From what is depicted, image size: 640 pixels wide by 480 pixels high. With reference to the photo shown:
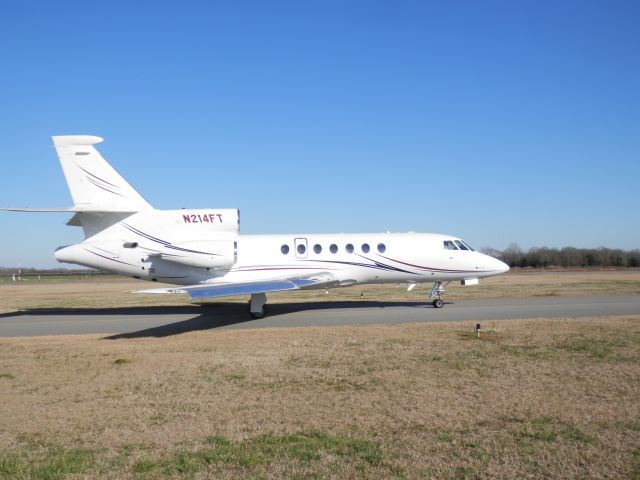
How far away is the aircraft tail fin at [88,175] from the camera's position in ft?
64.1

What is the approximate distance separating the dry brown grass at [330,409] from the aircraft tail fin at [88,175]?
26.0 feet

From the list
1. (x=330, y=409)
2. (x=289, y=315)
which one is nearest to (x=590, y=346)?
(x=330, y=409)

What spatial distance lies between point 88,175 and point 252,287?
7.62m

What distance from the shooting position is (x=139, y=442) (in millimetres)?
6250

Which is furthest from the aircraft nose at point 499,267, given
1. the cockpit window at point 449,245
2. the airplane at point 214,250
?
the cockpit window at point 449,245

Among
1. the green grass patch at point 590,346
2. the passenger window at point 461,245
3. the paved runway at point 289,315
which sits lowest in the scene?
the green grass patch at point 590,346

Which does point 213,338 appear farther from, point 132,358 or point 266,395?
point 266,395

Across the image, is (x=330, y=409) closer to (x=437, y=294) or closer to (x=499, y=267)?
(x=437, y=294)

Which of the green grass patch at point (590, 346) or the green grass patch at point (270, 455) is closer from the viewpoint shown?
the green grass patch at point (270, 455)

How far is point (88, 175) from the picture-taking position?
1958cm

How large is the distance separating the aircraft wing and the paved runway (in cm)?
116

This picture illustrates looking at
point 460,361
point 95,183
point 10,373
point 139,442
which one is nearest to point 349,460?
point 139,442

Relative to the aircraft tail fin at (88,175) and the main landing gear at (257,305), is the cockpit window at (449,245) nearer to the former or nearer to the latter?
the main landing gear at (257,305)

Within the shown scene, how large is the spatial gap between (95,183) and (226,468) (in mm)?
16682
